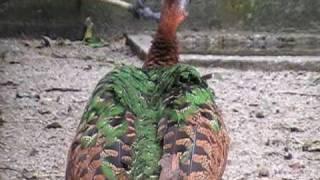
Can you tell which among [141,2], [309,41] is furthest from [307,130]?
[309,41]

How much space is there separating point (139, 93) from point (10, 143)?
6.38 ft

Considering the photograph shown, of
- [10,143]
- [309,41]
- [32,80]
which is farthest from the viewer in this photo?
[309,41]

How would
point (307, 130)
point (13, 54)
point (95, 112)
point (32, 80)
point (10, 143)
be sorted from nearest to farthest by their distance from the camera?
point (95, 112)
point (10, 143)
point (307, 130)
point (32, 80)
point (13, 54)

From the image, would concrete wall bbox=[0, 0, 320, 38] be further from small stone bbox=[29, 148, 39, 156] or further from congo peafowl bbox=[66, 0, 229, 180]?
congo peafowl bbox=[66, 0, 229, 180]

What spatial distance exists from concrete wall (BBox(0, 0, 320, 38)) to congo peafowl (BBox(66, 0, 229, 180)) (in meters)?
4.97

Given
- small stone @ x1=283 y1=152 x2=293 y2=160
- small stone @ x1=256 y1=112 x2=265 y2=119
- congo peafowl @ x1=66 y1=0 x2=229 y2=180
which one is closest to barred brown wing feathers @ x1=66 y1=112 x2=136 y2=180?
congo peafowl @ x1=66 y1=0 x2=229 y2=180

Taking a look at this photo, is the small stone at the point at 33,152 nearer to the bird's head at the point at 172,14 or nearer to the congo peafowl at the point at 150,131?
the bird's head at the point at 172,14

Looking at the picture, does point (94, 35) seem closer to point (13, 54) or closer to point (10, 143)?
point (13, 54)

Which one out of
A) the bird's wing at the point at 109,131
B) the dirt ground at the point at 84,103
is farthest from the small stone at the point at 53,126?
the bird's wing at the point at 109,131

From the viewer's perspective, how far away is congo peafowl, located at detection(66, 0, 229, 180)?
301cm

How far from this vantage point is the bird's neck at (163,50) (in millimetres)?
4441

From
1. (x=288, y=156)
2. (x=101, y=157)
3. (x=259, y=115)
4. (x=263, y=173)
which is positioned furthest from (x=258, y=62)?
(x=101, y=157)

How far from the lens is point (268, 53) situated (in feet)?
27.3

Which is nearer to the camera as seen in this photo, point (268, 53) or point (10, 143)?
point (10, 143)
